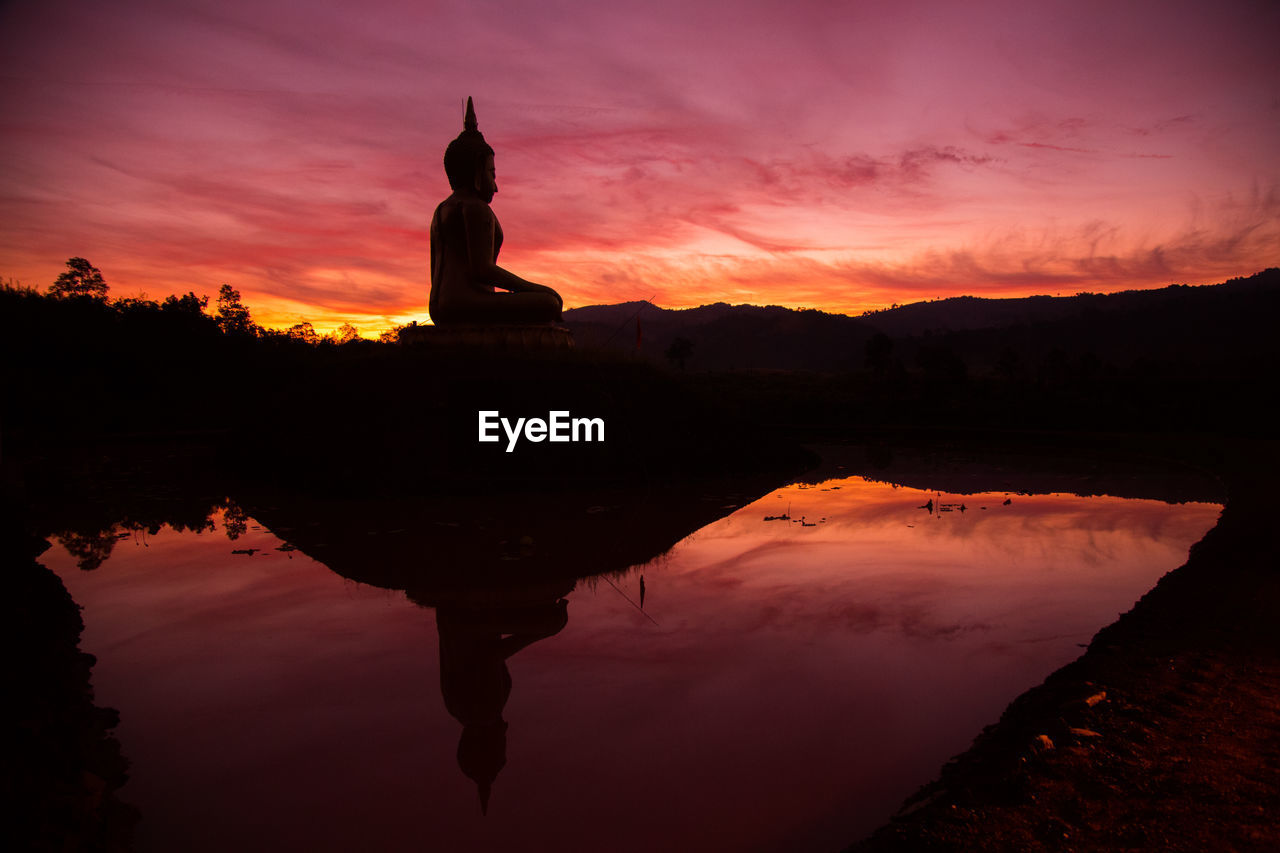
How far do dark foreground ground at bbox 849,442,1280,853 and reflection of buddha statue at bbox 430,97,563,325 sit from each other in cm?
1207

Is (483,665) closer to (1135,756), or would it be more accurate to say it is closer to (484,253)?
(1135,756)

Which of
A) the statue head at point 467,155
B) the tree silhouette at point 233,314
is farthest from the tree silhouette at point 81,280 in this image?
the statue head at point 467,155

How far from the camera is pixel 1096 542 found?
9.02 meters

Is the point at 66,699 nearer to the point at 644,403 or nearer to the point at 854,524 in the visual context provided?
the point at 854,524

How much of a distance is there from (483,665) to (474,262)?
37.4 feet

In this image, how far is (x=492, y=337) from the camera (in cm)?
1503

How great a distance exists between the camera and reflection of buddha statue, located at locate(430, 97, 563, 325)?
1501 centimetres

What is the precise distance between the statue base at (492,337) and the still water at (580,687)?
7.33 metres

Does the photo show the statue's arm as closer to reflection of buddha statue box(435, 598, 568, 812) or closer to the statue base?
the statue base

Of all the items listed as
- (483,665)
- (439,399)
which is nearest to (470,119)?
(439,399)

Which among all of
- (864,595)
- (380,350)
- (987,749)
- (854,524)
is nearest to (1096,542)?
(854,524)

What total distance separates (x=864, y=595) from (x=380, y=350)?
40.7 ft

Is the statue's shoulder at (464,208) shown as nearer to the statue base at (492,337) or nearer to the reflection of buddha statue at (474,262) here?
the reflection of buddha statue at (474,262)

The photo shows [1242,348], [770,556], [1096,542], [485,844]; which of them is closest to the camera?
[485,844]
